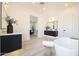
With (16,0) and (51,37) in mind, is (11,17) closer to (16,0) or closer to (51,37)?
(16,0)

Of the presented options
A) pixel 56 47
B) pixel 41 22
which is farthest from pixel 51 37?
pixel 41 22

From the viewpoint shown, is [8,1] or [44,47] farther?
[44,47]

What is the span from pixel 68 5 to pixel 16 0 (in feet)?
2.50

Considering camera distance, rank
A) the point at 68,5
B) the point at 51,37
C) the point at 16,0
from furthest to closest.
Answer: the point at 51,37 → the point at 68,5 → the point at 16,0

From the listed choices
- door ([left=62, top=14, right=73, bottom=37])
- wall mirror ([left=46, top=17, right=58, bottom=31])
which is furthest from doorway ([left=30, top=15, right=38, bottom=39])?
door ([left=62, top=14, right=73, bottom=37])

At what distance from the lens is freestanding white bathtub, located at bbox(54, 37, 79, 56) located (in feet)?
5.53

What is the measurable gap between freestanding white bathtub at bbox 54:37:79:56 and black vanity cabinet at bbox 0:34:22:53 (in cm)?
A: 61

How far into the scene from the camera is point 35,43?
190cm

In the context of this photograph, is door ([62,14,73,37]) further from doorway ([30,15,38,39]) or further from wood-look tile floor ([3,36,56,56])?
doorway ([30,15,38,39])

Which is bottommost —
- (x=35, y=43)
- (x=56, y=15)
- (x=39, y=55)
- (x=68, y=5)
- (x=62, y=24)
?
(x=39, y=55)

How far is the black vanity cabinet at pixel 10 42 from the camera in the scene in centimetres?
188

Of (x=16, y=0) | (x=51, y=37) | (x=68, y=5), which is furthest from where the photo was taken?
(x=51, y=37)

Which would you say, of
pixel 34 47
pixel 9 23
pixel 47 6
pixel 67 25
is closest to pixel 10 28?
pixel 9 23

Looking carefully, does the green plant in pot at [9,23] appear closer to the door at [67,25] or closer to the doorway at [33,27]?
the doorway at [33,27]
